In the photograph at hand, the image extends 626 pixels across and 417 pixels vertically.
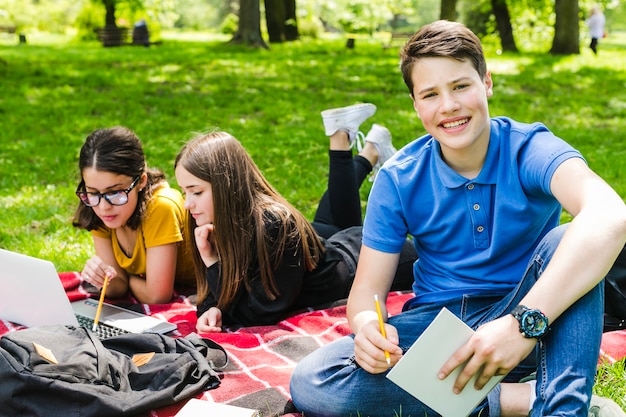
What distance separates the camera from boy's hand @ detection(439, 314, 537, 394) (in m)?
2.09

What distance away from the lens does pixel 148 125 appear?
799 centimetres

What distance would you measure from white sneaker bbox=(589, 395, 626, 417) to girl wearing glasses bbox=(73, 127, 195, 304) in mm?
2186

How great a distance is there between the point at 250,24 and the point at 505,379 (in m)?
14.7

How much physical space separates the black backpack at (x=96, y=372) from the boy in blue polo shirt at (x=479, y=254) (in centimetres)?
45

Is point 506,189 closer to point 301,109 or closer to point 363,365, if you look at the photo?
point 363,365

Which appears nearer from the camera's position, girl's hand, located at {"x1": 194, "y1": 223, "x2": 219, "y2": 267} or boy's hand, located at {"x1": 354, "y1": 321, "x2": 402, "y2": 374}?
boy's hand, located at {"x1": 354, "y1": 321, "x2": 402, "y2": 374}

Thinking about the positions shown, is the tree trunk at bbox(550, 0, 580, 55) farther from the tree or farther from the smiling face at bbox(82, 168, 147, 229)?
the smiling face at bbox(82, 168, 147, 229)

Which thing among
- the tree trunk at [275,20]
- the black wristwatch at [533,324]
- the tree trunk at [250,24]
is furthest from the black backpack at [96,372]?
the tree trunk at [275,20]

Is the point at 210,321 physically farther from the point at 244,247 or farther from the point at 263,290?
the point at 244,247

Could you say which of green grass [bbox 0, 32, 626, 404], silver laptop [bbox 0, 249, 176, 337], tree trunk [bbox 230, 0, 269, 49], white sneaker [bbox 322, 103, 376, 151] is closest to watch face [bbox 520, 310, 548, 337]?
green grass [bbox 0, 32, 626, 404]

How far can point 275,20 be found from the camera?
63.4 ft

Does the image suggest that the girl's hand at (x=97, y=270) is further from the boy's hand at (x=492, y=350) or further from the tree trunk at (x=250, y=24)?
the tree trunk at (x=250, y=24)

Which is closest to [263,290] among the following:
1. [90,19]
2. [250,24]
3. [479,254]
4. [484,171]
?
[479,254]

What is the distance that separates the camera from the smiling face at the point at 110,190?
3.55 metres
